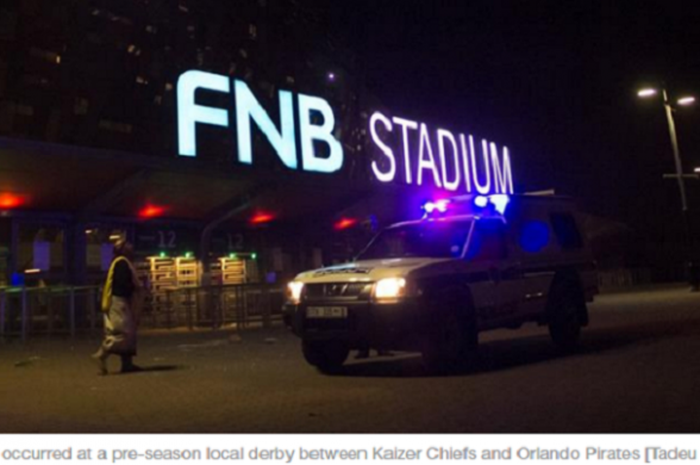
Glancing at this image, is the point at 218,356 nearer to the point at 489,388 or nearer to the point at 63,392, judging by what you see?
the point at 63,392

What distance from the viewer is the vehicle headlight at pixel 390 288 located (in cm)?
860

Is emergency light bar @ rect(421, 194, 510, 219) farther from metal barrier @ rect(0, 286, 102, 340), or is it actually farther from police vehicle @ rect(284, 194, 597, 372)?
metal barrier @ rect(0, 286, 102, 340)

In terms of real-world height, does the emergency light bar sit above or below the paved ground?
above

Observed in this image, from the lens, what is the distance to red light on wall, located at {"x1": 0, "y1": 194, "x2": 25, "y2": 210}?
17.1 m

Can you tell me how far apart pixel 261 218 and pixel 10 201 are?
799 centimetres

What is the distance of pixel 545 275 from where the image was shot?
1077cm

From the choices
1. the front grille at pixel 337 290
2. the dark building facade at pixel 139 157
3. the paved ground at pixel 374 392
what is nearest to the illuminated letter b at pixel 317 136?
the dark building facade at pixel 139 157

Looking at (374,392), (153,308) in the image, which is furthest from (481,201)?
(153,308)

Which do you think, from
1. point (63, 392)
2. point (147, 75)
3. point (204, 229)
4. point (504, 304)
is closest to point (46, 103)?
point (147, 75)

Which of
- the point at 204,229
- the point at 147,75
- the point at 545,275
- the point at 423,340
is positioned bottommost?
the point at 423,340

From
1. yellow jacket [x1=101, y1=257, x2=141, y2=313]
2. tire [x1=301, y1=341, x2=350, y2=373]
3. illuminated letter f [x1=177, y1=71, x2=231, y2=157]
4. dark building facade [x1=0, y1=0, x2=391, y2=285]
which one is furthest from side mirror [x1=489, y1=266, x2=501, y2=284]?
illuminated letter f [x1=177, y1=71, x2=231, y2=157]

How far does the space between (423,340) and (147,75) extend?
13.8 m

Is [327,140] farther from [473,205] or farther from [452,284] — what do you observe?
[452,284]

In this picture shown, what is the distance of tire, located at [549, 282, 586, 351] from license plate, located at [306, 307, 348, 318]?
3535mm
